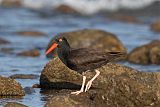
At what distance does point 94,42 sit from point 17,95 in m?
6.38

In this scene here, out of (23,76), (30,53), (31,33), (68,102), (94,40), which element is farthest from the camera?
(31,33)

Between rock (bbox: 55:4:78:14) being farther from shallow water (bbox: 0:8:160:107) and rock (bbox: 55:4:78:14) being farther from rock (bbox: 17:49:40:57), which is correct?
rock (bbox: 17:49:40:57)

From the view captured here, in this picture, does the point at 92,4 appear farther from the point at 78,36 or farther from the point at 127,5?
the point at 78,36

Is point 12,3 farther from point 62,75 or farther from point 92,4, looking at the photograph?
point 62,75

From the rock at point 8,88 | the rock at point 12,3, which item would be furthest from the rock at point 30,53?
the rock at point 12,3

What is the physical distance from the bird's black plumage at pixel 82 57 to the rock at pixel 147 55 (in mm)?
5365

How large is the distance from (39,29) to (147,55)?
294 inches

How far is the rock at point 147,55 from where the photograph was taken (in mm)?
14633

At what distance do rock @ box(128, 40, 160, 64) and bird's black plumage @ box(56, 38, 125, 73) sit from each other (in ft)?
17.6

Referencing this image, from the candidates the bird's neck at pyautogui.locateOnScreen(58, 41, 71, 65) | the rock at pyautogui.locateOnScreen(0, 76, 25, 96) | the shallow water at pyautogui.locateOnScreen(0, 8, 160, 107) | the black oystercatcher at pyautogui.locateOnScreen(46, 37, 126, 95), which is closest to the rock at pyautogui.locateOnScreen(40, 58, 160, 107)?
the black oystercatcher at pyautogui.locateOnScreen(46, 37, 126, 95)

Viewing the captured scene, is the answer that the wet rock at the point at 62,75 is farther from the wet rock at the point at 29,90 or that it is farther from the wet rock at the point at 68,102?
the wet rock at the point at 68,102

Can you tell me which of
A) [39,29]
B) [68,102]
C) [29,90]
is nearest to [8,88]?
[29,90]

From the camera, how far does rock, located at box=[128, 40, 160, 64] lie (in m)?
14.6

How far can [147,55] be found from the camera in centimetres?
1487
